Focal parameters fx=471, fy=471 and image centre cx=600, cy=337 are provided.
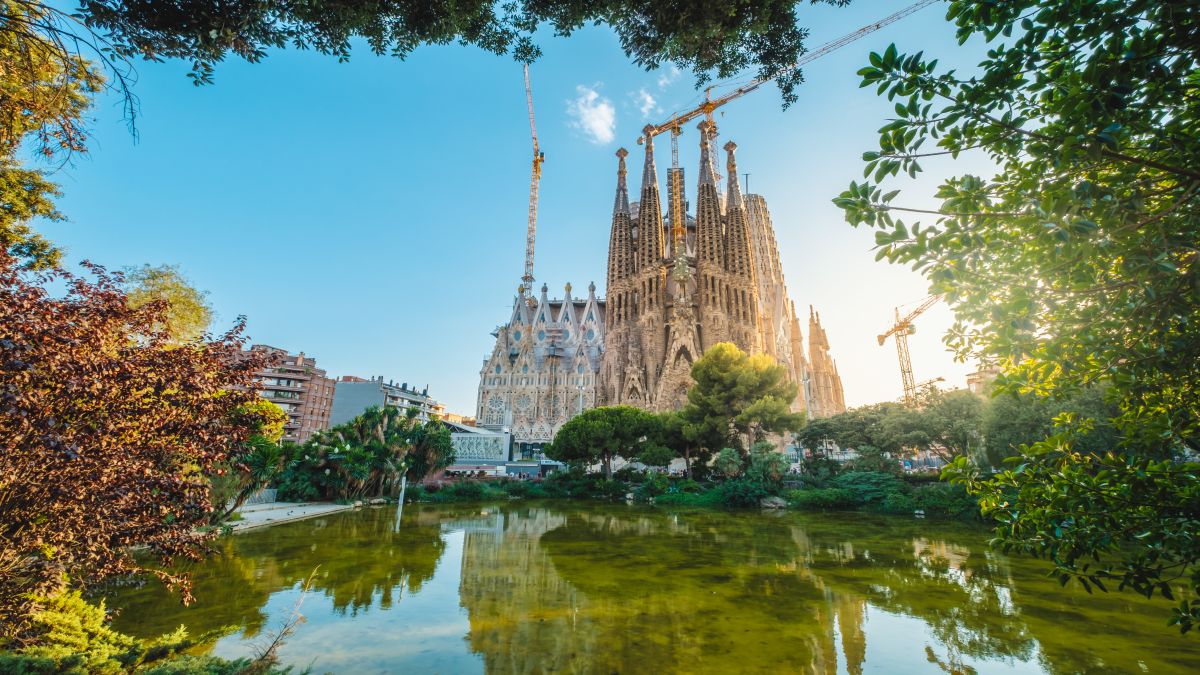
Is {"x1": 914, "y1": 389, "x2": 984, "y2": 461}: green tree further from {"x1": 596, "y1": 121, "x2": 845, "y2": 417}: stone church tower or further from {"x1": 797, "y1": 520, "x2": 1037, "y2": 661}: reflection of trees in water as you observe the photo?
{"x1": 596, "y1": 121, "x2": 845, "y2": 417}: stone church tower

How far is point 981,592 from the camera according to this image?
294 inches

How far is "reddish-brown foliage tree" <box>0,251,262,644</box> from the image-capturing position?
320cm

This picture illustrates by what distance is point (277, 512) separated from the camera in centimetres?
1603

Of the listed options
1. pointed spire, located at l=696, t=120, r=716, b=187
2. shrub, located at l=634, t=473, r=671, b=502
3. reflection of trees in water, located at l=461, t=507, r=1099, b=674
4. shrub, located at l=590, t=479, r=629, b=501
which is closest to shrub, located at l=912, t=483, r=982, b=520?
reflection of trees in water, located at l=461, t=507, r=1099, b=674

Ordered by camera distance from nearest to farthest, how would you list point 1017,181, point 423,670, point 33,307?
point 1017,181 → point 33,307 → point 423,670

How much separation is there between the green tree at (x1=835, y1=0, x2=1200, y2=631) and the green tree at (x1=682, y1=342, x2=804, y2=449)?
2318 cm

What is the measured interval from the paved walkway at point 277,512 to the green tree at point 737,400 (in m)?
17.8

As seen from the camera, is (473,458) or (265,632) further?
(473,458)

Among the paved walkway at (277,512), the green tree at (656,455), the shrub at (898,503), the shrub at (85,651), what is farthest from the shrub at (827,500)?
the shrub at (85,651)

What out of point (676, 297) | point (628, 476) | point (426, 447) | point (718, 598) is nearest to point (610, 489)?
point (628, 476)

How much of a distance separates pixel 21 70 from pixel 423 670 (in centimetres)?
662

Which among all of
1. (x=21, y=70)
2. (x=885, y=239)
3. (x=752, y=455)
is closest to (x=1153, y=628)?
(x=885, y=239)

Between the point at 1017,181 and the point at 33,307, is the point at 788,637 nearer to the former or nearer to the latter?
the point at 1017,181

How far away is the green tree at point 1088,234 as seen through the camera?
201 centimetres
